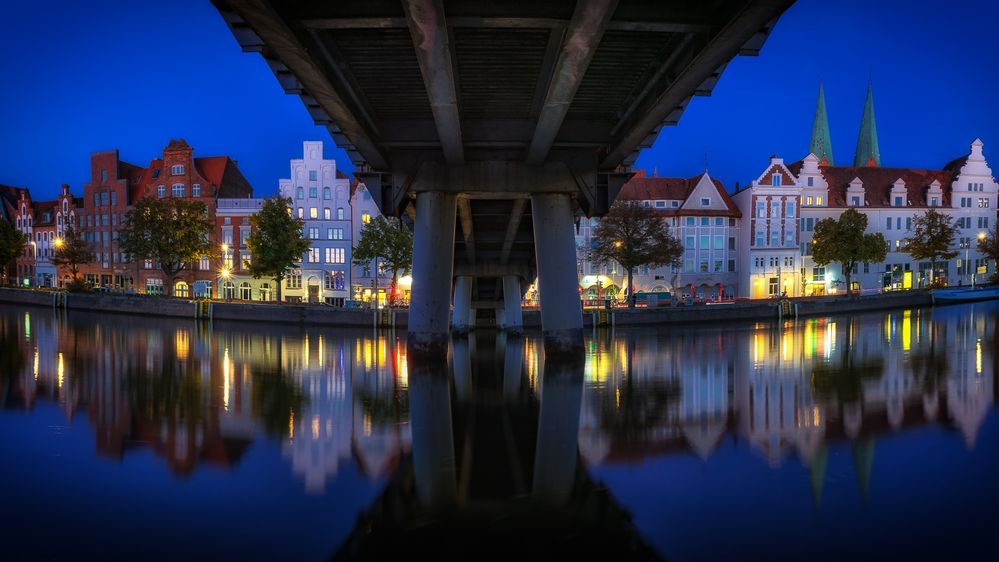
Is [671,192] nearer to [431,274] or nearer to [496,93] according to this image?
[431,274]

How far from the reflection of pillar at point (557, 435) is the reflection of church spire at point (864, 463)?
12.5 feet

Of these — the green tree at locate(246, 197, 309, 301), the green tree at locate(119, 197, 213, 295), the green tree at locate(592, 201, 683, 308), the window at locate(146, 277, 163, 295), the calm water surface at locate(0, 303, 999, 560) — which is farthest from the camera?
the window at locate(146, 277, 163, 295)

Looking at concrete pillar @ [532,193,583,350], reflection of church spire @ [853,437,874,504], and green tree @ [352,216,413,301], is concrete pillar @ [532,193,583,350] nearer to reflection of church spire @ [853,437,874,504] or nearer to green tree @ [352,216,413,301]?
reflection of church spire @ [853,437,874,504]

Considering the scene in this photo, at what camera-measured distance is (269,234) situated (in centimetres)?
Result: 5566

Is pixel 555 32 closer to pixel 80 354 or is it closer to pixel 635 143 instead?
pixel 635 143

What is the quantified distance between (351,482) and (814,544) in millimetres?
5700

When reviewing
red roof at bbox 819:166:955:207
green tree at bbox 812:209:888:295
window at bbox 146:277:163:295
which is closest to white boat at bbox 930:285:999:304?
green tree at bbox 812:209:888:295

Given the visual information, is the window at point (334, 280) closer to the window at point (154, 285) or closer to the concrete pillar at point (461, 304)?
the window at point (154, 285)

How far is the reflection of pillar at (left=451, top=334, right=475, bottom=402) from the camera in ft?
51.8

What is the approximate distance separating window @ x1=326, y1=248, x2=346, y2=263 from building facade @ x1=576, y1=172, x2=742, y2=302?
28793 millimetres

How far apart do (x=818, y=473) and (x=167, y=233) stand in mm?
61625

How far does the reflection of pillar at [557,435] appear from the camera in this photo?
25.0ft

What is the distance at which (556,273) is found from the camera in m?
22.0

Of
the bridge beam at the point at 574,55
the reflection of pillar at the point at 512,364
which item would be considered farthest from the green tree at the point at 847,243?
the bridge beam at the point at 574,55
